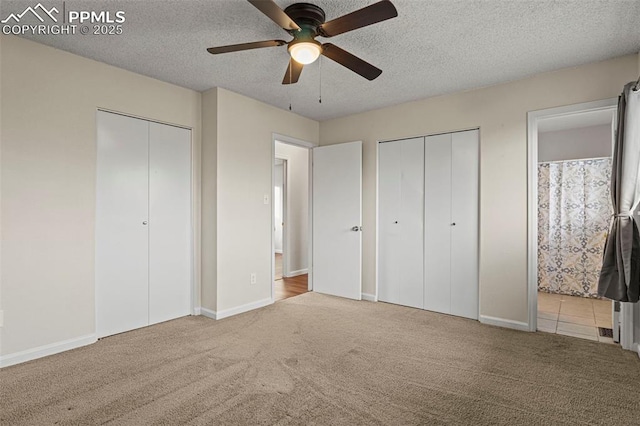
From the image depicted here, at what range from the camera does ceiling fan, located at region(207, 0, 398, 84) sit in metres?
1.81

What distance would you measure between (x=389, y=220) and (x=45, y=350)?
3.56m

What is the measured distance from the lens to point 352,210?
179 inches

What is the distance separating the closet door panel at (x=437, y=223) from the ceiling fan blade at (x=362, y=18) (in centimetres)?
229

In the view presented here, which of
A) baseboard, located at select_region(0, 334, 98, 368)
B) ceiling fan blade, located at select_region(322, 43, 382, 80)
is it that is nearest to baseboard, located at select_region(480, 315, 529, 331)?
ceiling fan blade, located at select_region(322, 43, 382, 80)

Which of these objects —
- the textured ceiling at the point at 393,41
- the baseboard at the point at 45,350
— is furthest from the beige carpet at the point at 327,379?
the textured ceiling at the point at 393,41

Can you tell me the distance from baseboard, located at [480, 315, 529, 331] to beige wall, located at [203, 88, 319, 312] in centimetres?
241

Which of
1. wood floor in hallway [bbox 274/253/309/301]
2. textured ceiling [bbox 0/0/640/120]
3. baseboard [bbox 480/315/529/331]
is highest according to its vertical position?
textured ceiling [bbox 0/0/640/120]

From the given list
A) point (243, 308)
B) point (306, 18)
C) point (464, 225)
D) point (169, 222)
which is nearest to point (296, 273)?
point (243, 308)

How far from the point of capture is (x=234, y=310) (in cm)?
381

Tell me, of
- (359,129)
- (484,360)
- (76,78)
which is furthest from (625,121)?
(76,78)

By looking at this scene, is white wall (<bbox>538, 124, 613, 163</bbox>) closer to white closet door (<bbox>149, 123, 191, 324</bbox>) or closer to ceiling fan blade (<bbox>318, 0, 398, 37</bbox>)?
ceiling fan blade (<bbox>318, 0, 398, 37</bbox>)

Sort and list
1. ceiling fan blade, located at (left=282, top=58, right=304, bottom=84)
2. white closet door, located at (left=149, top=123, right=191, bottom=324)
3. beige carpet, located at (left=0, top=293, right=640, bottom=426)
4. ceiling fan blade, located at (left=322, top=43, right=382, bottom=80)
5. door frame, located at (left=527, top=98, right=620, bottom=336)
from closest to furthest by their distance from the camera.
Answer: beige carpet, located at (left=0, top=293, right=640, bottom=426) → ceiling fan blade, located at (left=322, top=43, right=382, bottom=80) → ceiling fan blade, located at (left=282, top=58, right=304, bottom=84) → door frame, located at (left=527, top=98, right=620, bottom=336) → white closet door, located at (left=149, top=123, right=191, bottom=324)

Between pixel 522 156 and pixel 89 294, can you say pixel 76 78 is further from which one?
pixel 522 156

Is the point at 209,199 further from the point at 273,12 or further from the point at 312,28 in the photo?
the point at 273,12
